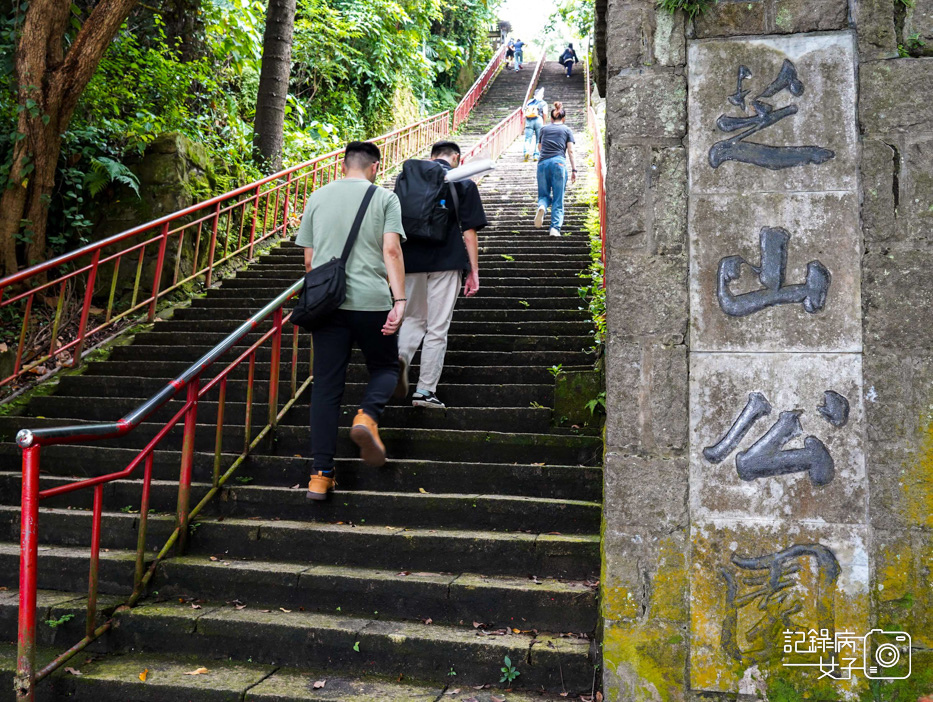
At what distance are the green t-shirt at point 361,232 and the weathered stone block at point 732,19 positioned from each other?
5.96ft

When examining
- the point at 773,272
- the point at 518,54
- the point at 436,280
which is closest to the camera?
the point at 773,272

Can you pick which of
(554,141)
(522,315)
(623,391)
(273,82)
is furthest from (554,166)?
(623,391)

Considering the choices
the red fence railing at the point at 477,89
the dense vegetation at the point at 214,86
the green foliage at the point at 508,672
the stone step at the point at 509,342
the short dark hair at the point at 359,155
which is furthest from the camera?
the red fence railing at the point at 477,89

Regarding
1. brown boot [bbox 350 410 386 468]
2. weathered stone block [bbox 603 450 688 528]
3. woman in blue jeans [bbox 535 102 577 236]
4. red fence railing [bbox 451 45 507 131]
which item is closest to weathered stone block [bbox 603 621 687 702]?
weathered stone block [bbox 603 450 688 528]

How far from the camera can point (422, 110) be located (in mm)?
20406

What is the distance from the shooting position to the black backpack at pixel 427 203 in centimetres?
471

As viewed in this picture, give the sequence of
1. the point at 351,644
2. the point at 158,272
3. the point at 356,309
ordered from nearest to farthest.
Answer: the point at 351,644, the point at 356,309, the point at 158,272

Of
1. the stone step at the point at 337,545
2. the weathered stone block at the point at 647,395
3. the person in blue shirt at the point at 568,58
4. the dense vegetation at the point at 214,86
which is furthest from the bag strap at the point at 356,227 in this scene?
the person in blue shirt at the point at 568,58

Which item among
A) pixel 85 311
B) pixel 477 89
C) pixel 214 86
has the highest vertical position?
pixel 477 89

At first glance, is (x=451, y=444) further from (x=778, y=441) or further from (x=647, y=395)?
(x=778, y=441)

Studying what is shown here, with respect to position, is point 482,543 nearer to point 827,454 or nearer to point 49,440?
point 827,454

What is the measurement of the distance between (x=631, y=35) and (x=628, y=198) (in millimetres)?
597

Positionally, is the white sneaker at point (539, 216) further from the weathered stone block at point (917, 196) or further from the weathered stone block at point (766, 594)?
the weathered stone block at point (766, 594)

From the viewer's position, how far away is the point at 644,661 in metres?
2.78
